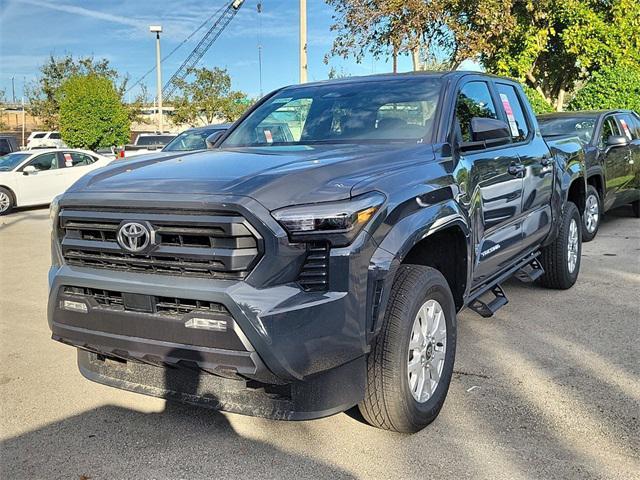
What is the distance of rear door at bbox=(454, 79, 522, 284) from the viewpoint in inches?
157

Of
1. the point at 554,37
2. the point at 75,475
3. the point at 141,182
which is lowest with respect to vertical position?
the point at 75,475

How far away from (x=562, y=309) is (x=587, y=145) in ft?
12.4

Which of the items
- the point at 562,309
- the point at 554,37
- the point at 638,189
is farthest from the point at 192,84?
the point at 562,309

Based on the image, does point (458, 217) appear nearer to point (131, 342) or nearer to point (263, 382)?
point (263, 382)

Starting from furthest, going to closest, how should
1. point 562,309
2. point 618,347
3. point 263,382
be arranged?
point 562,309 < point 618,347 < point 263,382

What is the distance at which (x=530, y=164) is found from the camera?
5.04m

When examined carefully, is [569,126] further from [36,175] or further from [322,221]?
[36,175]

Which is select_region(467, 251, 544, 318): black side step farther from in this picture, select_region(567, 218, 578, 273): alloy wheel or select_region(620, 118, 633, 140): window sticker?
select_region(620, 118, 633, 140): window sticker

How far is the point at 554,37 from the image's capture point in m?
17.7

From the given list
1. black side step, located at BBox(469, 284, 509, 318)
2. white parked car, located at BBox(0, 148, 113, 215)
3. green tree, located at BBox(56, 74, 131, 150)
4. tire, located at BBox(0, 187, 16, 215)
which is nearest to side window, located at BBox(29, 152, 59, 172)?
white parked car, located at BBox(0, 148, 113, 215)

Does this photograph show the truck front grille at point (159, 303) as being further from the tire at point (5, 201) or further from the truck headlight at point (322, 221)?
the tire at point (5, 201)

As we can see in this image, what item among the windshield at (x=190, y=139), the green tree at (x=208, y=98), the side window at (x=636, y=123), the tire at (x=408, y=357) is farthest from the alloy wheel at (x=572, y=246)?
the green tree at (x=208, y=98)

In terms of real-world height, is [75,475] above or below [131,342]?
below

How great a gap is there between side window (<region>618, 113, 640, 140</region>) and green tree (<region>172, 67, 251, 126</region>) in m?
33.9
